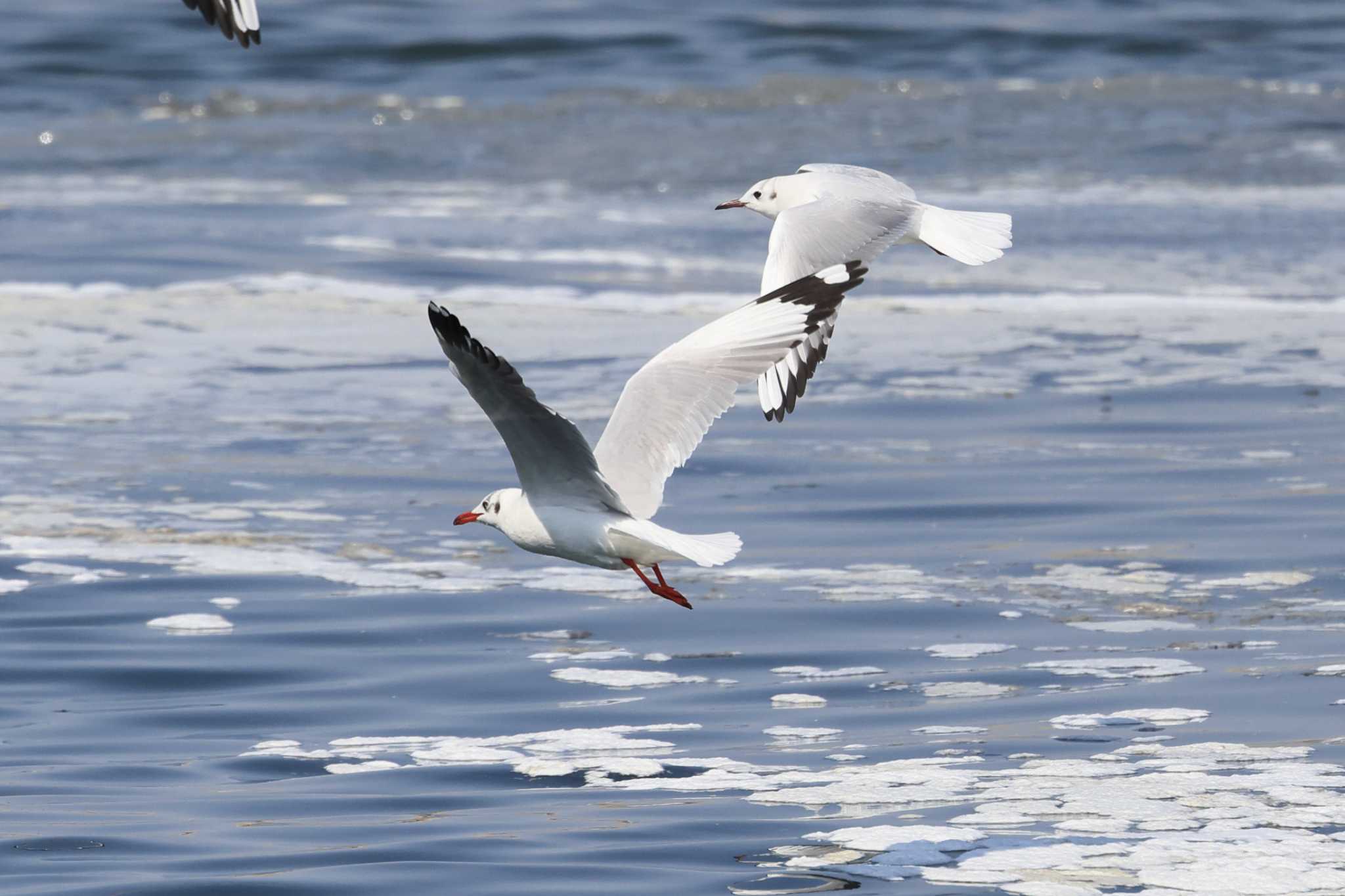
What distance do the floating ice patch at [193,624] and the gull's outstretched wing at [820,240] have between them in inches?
83.8

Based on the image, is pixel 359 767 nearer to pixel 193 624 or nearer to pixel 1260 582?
pixel 193 624

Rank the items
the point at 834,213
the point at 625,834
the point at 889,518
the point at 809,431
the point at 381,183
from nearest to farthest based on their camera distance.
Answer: the point at 625,834, the point at 834,213, the point at 889,518, the point at 809,431, the point at 381,183

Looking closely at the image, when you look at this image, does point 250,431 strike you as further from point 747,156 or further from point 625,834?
point 747,156

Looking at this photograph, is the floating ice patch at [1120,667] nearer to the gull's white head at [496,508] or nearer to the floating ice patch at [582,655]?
the floating ice patch at [582,655]

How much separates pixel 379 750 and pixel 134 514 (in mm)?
3083

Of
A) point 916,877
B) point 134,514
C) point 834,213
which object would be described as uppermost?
point 834,213

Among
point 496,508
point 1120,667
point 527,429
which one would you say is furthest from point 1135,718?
point 527,429

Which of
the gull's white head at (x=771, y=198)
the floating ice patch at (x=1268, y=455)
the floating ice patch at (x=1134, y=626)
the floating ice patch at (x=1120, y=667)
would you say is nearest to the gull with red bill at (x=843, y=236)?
the gull's white head at (x=771, y=198)

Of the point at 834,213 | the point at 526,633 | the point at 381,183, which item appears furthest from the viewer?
the point at 381,183

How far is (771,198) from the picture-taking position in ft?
25.2

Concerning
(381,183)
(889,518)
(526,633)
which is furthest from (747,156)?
(526,633)

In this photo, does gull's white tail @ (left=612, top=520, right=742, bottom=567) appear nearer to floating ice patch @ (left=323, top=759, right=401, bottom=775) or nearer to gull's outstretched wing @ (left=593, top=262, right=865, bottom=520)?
gull's outstretched wing @ (left=593, top=262, right=865, bottom=520)

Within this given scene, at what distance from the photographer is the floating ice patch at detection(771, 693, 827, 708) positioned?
6832 mm

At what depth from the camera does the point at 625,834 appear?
18.3 feet
